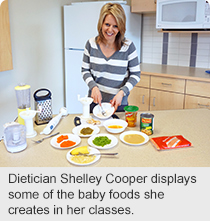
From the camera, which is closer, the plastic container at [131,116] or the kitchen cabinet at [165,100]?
the plastic container at [131,116]

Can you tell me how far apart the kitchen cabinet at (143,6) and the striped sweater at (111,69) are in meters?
1.36

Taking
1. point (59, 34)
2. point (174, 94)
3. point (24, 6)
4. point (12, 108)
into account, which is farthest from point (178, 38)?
point (12, 108)

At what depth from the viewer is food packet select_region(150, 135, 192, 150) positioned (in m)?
1.29

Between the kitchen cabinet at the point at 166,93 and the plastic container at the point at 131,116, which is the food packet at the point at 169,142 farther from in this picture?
the kitchen cabinet at the point at 166,93

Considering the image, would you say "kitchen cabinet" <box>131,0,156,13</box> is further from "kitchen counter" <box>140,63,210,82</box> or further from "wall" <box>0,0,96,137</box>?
"wall" <box>0,0,96,137</box>

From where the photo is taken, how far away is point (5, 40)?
252 centimetres

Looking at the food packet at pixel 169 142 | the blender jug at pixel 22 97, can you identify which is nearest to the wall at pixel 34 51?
the blender jug at pixel 22 97

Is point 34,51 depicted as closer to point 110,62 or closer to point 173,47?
point 110,62

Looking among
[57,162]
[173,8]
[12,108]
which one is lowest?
[12,108]

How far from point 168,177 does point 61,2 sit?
9.57ft

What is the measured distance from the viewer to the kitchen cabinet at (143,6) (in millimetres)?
3018

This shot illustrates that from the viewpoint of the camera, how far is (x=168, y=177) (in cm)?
109

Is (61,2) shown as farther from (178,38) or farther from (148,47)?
(178,38)

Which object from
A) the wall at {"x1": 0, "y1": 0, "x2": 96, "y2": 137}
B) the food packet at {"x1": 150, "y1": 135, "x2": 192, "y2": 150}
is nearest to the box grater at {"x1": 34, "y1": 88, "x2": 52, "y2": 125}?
the food packet at {"x1": 150, "y1": 135, "x2": 192, "y2": 150}
